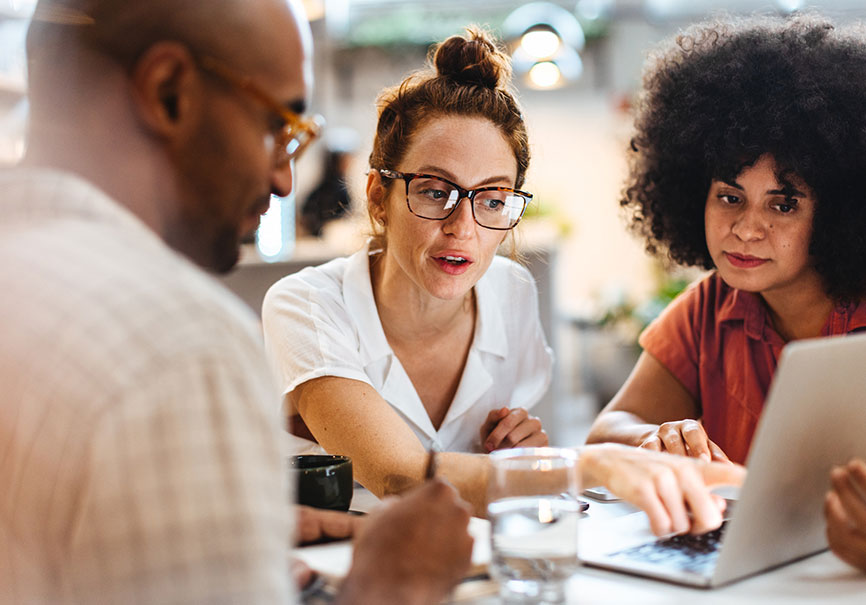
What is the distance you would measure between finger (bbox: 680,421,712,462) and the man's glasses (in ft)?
2.34

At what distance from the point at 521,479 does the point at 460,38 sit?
105 cm

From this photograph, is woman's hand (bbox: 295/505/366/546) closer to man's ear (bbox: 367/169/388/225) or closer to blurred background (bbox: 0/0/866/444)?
man's ear (bbox: 367/169/388/225)

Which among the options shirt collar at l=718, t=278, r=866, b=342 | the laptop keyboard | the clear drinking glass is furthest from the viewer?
shirt collar at l=718, t=278, r=866, b=342

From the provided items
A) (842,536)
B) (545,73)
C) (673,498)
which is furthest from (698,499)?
(545,73)

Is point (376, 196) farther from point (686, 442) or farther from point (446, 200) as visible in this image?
point (686, 442)

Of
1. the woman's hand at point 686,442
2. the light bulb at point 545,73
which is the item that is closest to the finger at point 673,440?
the woman's hand at point 686,442

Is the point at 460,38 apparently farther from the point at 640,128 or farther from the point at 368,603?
the point at 368,603

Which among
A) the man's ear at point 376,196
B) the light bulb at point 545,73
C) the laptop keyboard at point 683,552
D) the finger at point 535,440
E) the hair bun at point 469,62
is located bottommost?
the laptop keyboard at point 683,552

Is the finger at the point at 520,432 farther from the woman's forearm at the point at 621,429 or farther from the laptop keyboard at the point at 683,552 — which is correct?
the laptop keyboard at the point at 683,552

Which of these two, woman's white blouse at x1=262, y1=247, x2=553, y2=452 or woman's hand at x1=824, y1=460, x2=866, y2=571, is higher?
woman's white blouse at x1=262, y1=247, x2=553, y2=452

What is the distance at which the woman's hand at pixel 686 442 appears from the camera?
4.22 ft

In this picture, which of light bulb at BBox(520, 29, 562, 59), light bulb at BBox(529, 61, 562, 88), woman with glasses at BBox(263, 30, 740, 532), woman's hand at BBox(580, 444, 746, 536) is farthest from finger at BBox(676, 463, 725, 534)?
light bulb at BBox(529, 61, 562, 88)

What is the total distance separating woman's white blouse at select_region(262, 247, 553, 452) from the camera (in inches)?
60.5

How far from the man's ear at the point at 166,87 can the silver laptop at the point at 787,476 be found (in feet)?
1.89
